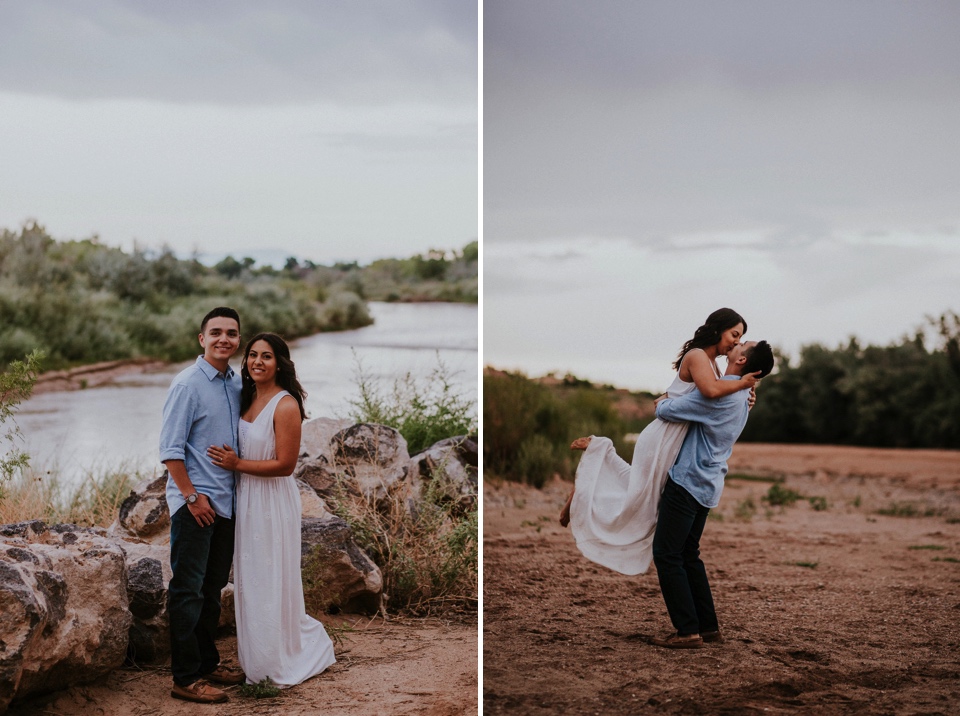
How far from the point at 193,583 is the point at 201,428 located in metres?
0.64

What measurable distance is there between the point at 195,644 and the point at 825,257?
10.7 m

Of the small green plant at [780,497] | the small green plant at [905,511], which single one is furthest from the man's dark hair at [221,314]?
the small green plant at [905,511]

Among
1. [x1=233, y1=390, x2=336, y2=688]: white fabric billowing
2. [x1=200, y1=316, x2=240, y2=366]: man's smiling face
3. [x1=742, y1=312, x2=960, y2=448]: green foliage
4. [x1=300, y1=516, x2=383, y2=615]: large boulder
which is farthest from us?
[x1=742, y1=312, x2=960, y2=448]: green foliage

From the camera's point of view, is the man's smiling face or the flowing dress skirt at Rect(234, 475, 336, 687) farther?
the flowing dress skirt at Rect(234, 475, 336, 687)

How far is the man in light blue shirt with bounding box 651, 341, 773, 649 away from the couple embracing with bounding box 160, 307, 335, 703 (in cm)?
170

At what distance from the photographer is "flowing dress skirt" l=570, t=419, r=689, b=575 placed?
478 centimetres

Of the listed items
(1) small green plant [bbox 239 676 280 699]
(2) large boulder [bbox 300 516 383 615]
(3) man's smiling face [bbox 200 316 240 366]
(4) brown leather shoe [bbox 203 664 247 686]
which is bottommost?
(1) small green plant [bbox 239 676 280 699]

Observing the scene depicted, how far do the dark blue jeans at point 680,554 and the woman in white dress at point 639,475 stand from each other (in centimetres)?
11

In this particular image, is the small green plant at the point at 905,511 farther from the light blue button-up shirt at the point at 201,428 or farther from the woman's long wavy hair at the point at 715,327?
the light blue button-up shirt at the point at 201,428

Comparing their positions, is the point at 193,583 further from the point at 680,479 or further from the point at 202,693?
the point at 680,479

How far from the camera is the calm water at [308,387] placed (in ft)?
27.8

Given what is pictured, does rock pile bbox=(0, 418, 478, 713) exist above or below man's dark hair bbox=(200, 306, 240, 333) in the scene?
below

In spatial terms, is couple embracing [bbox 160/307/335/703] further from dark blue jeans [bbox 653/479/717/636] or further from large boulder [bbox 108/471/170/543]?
dark blue jeans [bbox 653/479/717/636]

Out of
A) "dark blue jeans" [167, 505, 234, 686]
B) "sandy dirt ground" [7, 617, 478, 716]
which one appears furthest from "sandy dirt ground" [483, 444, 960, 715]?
"dark blue jeans" [167, 505, 234, 686]
